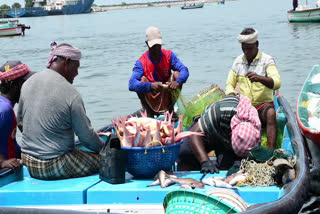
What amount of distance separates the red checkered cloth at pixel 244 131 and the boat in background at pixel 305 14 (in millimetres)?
27558

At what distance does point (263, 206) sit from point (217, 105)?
1.66 metres

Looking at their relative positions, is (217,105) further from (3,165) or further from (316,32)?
(316,32)

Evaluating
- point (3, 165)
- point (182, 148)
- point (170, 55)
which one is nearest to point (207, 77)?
point (170, 55)

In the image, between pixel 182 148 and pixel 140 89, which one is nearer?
pixel 182 148

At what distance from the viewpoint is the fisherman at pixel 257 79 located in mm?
5574

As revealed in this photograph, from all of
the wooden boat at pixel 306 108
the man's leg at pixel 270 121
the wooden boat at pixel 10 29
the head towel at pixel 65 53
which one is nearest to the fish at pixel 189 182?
the head towel at pixel 65 53

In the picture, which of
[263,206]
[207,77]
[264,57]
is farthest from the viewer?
[207,77]

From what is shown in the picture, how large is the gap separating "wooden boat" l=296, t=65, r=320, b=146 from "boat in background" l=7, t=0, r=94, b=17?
9531cm

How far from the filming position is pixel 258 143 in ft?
16.5

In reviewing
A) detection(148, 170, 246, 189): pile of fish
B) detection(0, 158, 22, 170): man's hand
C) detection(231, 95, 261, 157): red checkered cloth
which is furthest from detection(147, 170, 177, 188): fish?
detection(0, 158, 22, 170): man's hand

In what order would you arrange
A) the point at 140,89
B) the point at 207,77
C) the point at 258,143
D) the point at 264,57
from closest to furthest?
the point at 258,143
the point at 264,57
the point at 140,89
the point at 207,77

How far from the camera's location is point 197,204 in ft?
10.9

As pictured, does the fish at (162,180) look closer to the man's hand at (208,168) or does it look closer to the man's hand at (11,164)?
the man's hand at (208,168)

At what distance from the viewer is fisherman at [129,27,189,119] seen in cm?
648
